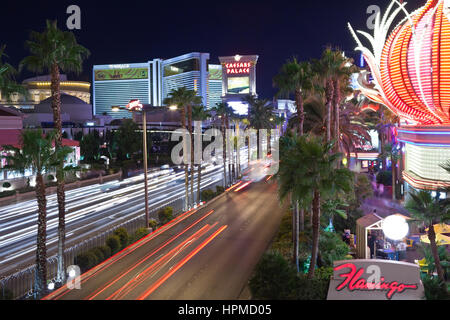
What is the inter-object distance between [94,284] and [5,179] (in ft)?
94.9

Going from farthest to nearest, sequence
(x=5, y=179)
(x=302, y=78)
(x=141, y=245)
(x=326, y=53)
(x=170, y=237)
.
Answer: (x=5, y=179) < (x=326, y=53) < (x=302, y=78) < (x=170, y=237) < (x=141, y=245)

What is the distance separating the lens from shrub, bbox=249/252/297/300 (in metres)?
14.0

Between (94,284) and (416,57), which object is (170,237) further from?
(416,57)

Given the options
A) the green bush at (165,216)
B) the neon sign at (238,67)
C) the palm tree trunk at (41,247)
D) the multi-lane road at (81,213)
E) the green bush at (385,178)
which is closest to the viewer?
the palm tree trunk at (41,247)

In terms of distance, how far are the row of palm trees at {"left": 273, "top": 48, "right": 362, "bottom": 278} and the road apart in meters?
A: 2.72

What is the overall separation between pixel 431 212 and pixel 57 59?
1624 centimetres

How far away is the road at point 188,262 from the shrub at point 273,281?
3.61 feet

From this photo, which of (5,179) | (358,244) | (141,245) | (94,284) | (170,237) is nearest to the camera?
(94,284)

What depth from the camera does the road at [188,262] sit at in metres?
15.2

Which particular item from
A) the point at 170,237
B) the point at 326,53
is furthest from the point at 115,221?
the point at 326,53

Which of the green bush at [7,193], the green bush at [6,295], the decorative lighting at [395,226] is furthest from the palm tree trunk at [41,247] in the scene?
the green bush at [7,193]

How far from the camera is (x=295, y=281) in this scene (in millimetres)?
14539

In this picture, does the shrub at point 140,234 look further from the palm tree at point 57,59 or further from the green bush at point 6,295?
the green bush at point 6,295

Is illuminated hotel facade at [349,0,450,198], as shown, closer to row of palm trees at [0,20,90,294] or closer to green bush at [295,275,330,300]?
green bush at [295,275,330,300]
